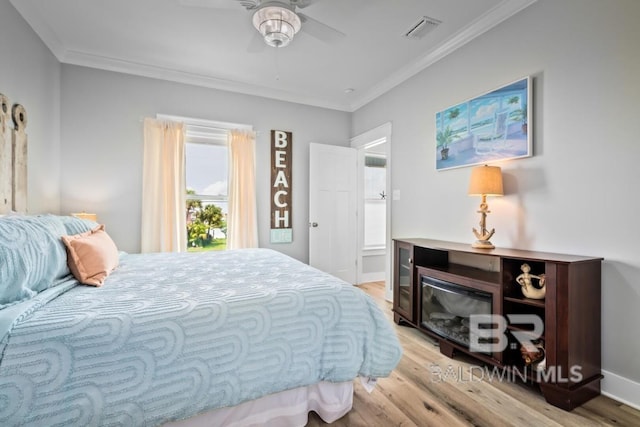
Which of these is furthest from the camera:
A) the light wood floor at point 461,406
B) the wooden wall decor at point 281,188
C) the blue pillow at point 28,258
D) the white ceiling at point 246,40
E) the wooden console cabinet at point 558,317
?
the wooden wall decor at point 281,188

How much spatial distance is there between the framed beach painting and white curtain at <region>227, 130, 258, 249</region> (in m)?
2.29

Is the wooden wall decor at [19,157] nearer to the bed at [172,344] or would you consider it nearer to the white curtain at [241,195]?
the bed at [172,344]

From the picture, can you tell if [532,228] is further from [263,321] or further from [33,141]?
[33,141]

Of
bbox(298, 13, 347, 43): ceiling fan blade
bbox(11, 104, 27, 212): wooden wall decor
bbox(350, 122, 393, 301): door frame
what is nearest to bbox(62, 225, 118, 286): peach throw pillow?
bbox(11, 104, 27, 212): wooden wall decor

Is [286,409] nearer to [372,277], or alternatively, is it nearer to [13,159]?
[13,159]

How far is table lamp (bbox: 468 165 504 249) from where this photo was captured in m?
2.24

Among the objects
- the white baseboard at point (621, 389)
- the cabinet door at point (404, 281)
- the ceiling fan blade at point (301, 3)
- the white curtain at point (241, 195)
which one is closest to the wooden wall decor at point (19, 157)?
the white curtain at point (241, 195)

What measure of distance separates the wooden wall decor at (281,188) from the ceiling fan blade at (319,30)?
1623 mm

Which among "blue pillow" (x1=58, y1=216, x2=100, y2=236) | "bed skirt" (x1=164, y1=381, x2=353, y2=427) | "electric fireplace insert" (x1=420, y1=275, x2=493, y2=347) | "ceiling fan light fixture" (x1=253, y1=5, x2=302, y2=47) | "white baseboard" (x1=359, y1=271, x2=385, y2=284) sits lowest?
"white baseboard" (x1=359, y1=271, x2=385, y2=284)

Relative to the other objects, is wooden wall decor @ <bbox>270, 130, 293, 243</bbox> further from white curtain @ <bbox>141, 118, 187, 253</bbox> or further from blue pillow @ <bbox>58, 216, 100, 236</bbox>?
blue pillow @ <bbox>58, 216, 100, 236</bbox>

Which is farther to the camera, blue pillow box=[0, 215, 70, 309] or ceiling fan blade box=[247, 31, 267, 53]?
ceiling fan blade box=[247, 31, 267, 53]

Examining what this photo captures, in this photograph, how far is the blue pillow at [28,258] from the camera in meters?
1.18

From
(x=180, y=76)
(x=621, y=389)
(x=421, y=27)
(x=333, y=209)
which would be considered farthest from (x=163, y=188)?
(x=621, y=389)

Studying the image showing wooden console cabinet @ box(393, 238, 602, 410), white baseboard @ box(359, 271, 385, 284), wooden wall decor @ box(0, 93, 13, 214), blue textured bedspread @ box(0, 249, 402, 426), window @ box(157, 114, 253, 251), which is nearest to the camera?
blue textured bedspread @ box(0, 249, 402, 426)
